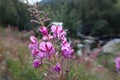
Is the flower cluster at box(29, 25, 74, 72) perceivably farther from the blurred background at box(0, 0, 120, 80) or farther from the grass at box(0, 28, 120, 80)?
the grass at box(0, 28, 120, 80)

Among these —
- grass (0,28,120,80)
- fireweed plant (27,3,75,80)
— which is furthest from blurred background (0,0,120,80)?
fireweed plant (27,3,75,80)

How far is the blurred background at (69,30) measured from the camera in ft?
19.2

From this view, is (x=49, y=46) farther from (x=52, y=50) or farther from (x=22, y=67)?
(x=22, y=67)

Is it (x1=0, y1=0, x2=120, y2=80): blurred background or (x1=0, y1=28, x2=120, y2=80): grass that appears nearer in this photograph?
(x1=0, y1=28, x2=120, y2=80): grass

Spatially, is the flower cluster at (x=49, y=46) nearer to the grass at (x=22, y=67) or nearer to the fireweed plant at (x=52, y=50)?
the fireweed plant at (x=52, y=50)

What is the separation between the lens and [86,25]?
Answer: 69.3ft

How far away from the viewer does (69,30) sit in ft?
18.7

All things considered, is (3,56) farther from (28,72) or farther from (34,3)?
(34,3)

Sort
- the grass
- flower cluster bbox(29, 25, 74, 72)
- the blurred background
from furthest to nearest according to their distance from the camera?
the blurred background, the grass, flower cluster bbox(29, 25, 74, 72)

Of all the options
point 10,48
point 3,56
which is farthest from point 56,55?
point 10,48

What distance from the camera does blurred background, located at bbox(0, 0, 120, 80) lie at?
19.2ft

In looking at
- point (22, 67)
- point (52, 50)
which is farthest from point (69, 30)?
point (52, 50)

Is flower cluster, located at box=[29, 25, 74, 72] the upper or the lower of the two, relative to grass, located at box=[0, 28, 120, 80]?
upper

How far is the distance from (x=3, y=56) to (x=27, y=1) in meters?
4.31
